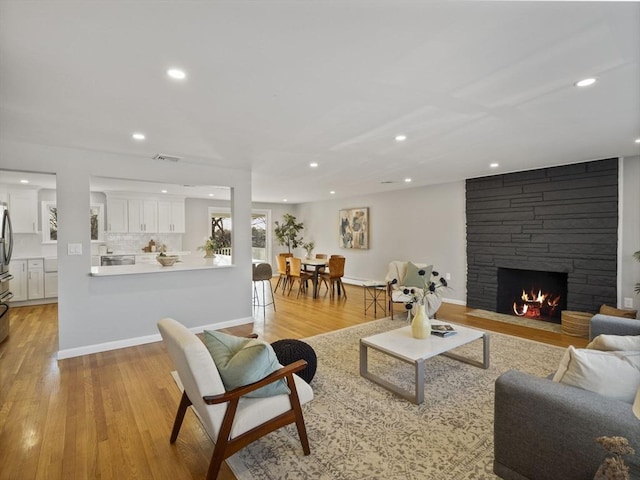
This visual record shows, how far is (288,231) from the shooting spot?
9.51 m

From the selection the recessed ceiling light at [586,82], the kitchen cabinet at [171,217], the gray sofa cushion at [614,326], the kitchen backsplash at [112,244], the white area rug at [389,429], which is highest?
the recessed ceiling light at [586,82]

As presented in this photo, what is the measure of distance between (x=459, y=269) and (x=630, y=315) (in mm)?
2447

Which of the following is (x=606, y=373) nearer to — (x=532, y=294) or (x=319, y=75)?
(x=319, y=75)

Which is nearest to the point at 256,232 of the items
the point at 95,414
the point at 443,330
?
the point at 443,330

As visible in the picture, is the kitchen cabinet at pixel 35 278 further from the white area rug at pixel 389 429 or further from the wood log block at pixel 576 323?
the wood log block at pixel 576 323

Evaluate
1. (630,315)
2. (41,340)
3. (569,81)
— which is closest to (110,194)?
(41,340)

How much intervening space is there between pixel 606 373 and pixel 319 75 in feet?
7.32

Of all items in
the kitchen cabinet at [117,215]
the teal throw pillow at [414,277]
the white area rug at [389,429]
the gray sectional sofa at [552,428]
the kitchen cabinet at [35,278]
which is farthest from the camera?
the kitchen cabinet at [117,215]

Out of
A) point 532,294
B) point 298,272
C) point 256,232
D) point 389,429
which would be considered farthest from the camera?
point 256,232

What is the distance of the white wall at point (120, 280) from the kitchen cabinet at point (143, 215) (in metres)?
3.69

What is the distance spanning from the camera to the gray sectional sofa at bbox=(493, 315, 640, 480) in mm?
1363

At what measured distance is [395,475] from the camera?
71.7 inches

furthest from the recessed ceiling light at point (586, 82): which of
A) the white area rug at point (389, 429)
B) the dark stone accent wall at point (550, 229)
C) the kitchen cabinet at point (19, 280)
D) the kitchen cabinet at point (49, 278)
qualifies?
the kitchen cabinet at point (19, 280)

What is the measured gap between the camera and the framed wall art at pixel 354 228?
7.98 m
